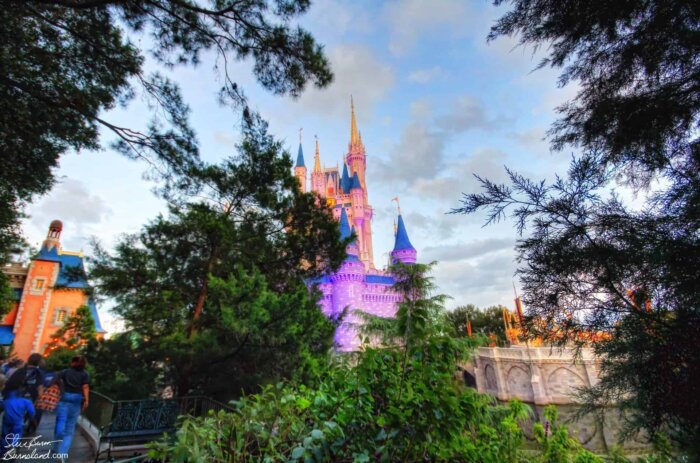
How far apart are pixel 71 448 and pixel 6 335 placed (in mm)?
21337

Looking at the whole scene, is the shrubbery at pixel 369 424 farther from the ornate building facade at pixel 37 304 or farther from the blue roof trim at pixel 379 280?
the blue roof trim at pixel 379 280

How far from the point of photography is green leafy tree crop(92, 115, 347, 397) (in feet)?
23.3

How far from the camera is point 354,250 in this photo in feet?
111

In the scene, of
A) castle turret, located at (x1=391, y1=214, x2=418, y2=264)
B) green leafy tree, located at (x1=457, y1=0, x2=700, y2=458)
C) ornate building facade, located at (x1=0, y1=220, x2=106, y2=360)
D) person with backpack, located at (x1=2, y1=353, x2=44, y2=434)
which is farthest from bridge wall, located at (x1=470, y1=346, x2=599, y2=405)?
ornate building facade, located at (x1=0, y1=220, x2=106, y2=360)

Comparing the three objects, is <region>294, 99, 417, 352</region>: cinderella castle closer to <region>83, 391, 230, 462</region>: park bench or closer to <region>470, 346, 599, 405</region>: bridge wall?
<region>470, 346, 599, 405</region>: bridge wall

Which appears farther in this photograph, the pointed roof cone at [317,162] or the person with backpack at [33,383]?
the pointed roof cone at [317,162]

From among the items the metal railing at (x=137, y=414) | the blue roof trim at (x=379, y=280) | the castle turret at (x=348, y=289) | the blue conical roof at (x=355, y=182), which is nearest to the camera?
the metal railing at (x=137, y=414)

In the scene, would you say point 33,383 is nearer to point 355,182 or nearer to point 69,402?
point 69,402

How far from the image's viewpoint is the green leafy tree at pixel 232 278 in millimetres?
7109

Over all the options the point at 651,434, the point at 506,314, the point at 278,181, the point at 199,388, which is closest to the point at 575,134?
the point at 651,434

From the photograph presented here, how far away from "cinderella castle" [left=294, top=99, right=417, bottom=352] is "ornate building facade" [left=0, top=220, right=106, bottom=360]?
17.8 m

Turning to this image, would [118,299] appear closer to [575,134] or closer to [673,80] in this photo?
[575,134]

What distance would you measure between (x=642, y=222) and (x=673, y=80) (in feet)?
4.55

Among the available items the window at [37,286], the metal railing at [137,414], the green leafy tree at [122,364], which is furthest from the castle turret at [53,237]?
the metal railing at [137,414]
